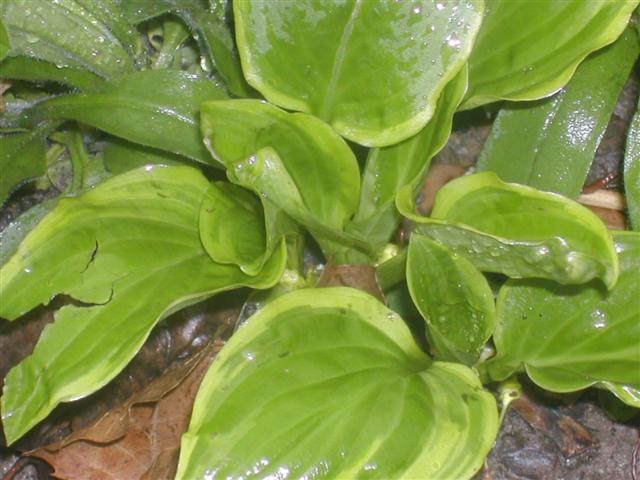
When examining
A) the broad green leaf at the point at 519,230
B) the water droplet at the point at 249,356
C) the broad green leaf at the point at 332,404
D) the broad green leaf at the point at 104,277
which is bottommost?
the broad green leaf at the point at 332,404

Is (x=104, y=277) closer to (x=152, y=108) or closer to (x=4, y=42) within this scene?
(x=152, y=108)

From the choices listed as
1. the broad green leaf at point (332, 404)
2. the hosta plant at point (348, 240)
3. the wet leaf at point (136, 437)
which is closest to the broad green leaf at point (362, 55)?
the hosta plant at point (348, 240)

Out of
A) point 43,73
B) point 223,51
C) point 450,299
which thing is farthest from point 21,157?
point 450,299

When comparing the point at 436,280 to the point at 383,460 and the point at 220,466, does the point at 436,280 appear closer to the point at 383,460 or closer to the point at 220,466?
the point at 383,460

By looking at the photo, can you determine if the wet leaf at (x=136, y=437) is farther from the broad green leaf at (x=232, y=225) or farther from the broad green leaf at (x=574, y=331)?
the broad green leaf at (x=574, y=331)

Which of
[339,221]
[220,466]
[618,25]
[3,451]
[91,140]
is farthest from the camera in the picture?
[91,140]

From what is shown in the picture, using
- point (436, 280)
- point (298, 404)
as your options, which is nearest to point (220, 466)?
point (298, 404)

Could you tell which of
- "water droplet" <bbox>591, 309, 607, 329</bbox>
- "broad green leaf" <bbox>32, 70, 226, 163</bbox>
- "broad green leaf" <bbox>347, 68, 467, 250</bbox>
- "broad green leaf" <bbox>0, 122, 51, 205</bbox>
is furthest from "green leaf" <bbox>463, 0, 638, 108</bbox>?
"broad green leaf" <bbox>0, 122, 51, 205</bbox>
